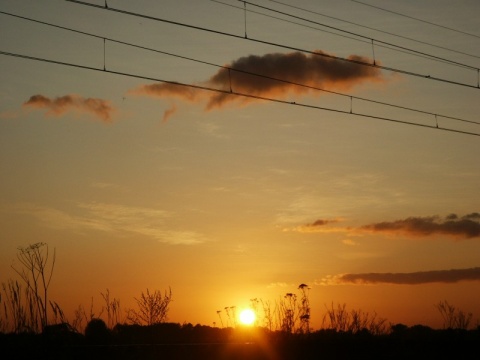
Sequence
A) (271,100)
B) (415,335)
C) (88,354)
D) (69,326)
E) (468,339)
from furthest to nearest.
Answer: (415,335)
(468,339)
(271,100)
(69,326)
(88,354)

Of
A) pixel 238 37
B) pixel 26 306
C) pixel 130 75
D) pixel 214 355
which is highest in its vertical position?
pixel 238 37

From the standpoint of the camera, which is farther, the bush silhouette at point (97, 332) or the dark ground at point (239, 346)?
the bush silhouette at point (97, 332)

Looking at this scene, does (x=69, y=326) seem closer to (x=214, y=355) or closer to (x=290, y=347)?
(x=214, y=355)

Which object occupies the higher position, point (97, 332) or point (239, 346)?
point (97, 332)

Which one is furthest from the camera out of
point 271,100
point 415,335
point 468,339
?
point 415,335

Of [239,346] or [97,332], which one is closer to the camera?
[239,346]

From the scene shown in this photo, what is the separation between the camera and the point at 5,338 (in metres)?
16.3

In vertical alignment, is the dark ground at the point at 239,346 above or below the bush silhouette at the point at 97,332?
below

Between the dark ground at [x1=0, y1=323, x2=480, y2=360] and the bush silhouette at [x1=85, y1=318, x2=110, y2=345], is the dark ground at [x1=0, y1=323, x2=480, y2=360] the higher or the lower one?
the lower one

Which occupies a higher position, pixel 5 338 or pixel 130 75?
pixel 130 75

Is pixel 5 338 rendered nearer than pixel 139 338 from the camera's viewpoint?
Yes

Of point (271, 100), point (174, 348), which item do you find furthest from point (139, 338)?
point (271, 100)

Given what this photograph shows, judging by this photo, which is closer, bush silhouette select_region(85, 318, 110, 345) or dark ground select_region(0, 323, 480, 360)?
dark ground select_region(0, 323, 480, 360)

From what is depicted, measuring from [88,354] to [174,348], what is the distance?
218 centimetres
